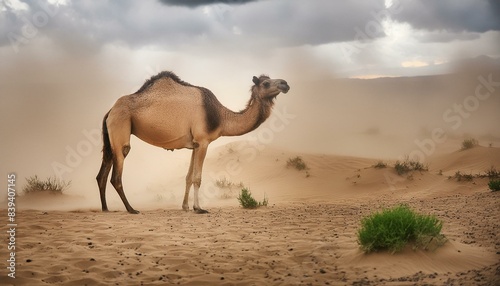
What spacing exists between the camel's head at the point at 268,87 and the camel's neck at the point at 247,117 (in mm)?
157

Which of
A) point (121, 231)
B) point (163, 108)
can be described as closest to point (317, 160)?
point (163, 108)

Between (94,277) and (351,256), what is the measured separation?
3.43 metres

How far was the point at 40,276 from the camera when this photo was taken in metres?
7.57

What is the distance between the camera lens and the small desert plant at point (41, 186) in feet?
59.4

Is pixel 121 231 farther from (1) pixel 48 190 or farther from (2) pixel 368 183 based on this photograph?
(2) pixel 368 183

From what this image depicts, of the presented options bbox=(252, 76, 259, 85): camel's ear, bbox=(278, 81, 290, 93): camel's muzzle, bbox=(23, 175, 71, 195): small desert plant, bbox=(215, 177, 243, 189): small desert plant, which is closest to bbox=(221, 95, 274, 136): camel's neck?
bbox=(252, 76, 259, 85): camel's ear

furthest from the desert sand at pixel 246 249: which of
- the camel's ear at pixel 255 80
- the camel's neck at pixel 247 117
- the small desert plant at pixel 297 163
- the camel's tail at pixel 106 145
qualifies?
the small desert plant at pixel 297 163

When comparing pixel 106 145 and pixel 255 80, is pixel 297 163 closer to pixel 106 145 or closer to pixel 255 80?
pixel 255 80

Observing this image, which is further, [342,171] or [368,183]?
[342,171]

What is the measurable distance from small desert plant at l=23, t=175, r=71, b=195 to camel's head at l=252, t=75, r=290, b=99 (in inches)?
304

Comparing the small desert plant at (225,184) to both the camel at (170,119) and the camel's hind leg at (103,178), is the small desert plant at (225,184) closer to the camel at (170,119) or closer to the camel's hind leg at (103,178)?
the camel at (170,119)

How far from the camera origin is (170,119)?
44.9ft

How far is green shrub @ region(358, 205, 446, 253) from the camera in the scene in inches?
306

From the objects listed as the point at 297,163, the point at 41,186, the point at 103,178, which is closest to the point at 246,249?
the point at 103,178
